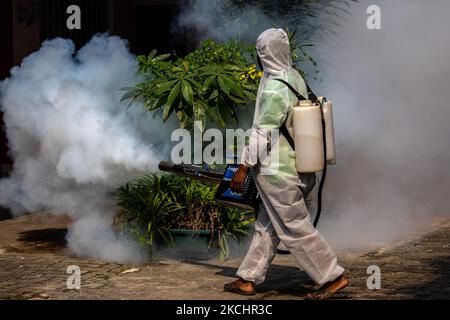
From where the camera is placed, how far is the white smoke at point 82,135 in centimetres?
805

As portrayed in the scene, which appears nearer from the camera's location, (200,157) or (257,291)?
(257,291)

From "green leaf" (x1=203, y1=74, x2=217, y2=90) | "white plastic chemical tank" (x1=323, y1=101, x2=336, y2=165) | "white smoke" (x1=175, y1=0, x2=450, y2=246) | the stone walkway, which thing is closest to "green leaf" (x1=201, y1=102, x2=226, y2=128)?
"green leaf" (x1=203, y1=74, x2=217, y2=90)

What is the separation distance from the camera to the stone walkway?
6742mm

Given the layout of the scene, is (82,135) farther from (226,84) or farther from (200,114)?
(226,84)

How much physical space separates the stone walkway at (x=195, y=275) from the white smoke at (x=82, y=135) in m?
0.41

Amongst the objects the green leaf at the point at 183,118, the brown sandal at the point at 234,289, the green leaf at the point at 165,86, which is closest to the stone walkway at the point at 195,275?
the brown sandal at the point at 234,289

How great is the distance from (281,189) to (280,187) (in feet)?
0.05

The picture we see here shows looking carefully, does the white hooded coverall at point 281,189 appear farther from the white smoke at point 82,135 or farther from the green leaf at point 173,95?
the white smoke at point 82,135

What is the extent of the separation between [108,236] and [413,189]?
4.30 m

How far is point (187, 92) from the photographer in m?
7.89

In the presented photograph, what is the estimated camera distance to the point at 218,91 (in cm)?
807

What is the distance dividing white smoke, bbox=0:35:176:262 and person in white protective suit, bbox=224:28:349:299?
5.75ft
